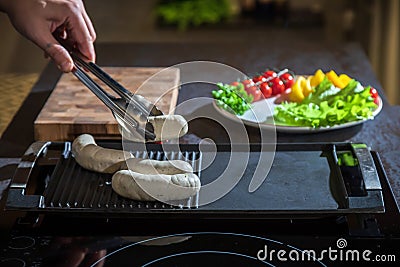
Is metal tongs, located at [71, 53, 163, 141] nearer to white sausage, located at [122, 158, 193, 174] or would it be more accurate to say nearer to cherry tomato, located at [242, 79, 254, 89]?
white sausage, located at [122, 158, 193, 174]

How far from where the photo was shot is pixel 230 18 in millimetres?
4062


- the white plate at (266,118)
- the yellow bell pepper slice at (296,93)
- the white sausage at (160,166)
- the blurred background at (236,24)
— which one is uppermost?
the white sausage at (160,166)

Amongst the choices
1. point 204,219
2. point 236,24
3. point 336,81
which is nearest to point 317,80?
point 336,81

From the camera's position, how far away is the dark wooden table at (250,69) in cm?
156

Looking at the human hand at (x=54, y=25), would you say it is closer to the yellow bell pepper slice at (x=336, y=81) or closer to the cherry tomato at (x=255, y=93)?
the cherry tomato at (x=255, y=93)

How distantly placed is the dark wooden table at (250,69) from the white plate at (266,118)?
0.06ft

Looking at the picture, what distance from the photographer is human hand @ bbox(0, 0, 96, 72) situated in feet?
5.04

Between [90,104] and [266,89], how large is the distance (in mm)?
433

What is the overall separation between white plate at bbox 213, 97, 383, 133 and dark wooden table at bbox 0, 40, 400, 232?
0.02 metres

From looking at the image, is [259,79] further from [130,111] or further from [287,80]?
[130,111]

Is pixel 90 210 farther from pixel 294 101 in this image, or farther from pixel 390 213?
pixel 294 101

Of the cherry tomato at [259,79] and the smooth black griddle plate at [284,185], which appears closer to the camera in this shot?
the smooth black griddle plate at [284,185]

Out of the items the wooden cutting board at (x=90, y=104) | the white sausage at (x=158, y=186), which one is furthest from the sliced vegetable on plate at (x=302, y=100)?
the white sausage at (x=158, y=186)

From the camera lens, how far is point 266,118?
5.40 ft
